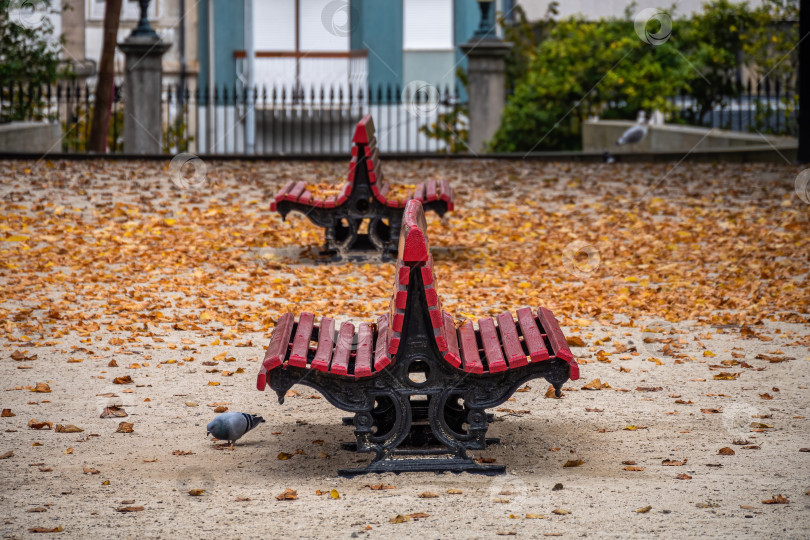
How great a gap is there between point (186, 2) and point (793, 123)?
51.0 ft

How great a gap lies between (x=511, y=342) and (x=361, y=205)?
514cm

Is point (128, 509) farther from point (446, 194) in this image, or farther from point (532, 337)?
point (446, 194)

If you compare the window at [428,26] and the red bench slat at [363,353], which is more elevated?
the window at [428,26]

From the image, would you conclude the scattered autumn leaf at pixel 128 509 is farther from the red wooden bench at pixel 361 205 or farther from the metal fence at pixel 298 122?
the metal fence at pixel 298 122

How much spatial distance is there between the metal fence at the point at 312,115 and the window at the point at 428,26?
3.97 ft

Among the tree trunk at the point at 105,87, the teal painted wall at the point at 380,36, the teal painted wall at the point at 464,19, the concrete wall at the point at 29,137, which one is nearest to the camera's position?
the concrete wall at the point at 29,137

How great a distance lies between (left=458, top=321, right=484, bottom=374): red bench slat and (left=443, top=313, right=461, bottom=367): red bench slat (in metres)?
0.03

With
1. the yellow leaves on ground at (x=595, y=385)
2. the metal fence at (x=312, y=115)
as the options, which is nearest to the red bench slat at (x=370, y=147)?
the yellow leaves on ground at (x=595, y=385)

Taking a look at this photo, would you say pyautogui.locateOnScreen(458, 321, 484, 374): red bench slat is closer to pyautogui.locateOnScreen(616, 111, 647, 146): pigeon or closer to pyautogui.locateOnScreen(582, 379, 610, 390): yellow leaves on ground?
pyautogui.locateOnScreen(582, 379, 610, 390): yellow leaves on ground

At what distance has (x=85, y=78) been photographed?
26391mm

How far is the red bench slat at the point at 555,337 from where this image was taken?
14.7 feet

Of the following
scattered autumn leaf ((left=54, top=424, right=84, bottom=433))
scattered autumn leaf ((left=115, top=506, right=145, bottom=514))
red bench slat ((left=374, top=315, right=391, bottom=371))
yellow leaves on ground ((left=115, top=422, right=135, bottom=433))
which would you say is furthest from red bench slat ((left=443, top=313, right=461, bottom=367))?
scattered autumn leaf ((left=54, top=424, right=84, bottom=433))

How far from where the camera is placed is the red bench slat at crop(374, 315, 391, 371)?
14.5 feet

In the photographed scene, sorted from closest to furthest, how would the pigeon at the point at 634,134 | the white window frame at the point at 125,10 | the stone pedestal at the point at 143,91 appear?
the pigeon at the point at 634,134 → the stone pedestal at the point at 143,91 → the white window frame at the point at 125,10
